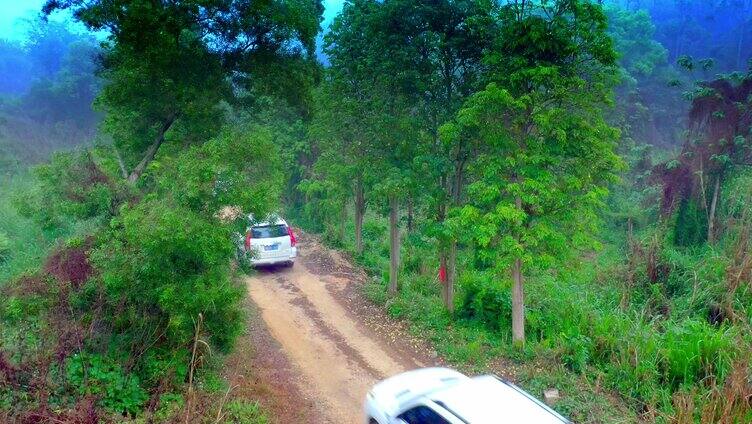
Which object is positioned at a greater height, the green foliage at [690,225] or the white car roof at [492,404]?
the green foliage at [690,225]

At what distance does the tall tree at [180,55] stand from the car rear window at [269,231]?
436 centimetres

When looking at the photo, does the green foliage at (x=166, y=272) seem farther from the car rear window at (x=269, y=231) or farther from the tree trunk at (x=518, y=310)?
the car rear window at (x=269, y=231)

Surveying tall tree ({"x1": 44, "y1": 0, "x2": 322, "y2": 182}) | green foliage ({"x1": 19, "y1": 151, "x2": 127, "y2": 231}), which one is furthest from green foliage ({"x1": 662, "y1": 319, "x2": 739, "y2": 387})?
green foliage ({"x1": 19, "y1": 151, "x2": 127, "y2": 231})

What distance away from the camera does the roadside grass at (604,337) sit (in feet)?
29.0

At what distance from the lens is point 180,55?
10.6 meters

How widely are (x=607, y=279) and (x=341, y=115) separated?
10441mm

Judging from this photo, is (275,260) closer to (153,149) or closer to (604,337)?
(153,149)

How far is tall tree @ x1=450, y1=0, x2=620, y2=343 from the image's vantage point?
9.45 m

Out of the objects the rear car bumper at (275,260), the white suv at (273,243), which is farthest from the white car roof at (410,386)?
the rear car bumper at (275,260)

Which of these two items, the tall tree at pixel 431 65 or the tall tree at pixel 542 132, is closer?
the tall tree at pixel 542 132

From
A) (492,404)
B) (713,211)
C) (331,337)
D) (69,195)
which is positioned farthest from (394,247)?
(713,211)

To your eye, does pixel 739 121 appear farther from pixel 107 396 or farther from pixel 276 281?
pixel 107 396

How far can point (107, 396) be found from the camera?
298 inches

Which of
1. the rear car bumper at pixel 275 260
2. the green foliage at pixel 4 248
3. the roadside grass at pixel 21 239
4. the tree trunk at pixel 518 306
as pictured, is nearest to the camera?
the tree trunk at pixel 518 306
